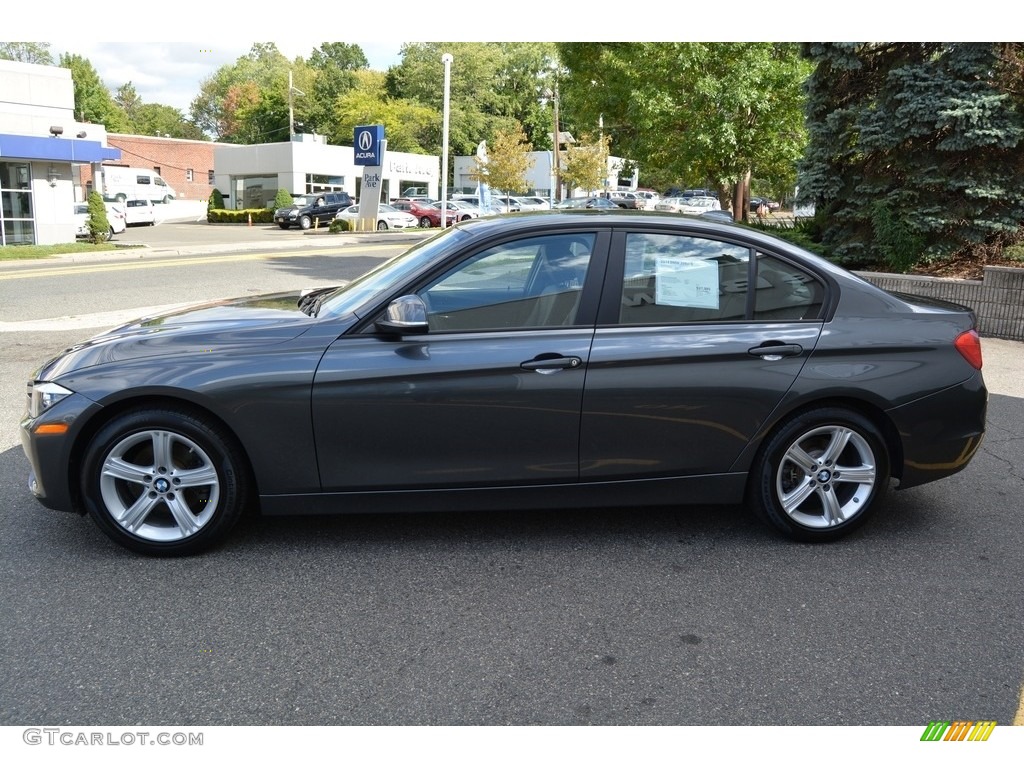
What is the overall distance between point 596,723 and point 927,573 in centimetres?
214

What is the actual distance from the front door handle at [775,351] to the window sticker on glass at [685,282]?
308 mm

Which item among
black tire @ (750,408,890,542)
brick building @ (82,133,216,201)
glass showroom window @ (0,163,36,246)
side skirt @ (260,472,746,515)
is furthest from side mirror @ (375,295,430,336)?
brick building @ (82,133,216,201)

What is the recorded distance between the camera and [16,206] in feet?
88.7

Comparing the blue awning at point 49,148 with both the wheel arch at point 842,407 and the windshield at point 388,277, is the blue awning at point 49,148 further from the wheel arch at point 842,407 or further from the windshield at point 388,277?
the wheel arch at point 842,407

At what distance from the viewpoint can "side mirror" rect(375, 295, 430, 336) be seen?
4094 mm

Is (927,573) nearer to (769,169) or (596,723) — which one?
(596,723)

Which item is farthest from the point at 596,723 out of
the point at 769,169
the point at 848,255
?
the point at 769,169

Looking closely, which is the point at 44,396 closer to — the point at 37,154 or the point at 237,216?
the point at 37,154

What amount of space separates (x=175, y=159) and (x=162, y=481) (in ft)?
238

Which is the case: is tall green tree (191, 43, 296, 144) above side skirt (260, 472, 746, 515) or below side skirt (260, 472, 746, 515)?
above

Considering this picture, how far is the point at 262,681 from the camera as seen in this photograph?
322 cm

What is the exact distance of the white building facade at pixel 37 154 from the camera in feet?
87.1

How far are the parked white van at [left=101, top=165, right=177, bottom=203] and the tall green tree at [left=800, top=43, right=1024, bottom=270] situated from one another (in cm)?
4395

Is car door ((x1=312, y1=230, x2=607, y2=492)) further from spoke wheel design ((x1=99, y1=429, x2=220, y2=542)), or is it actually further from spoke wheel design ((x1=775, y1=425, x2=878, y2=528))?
spoke wheel design ((x1=775, y1=425, x2=878, y2=528))
